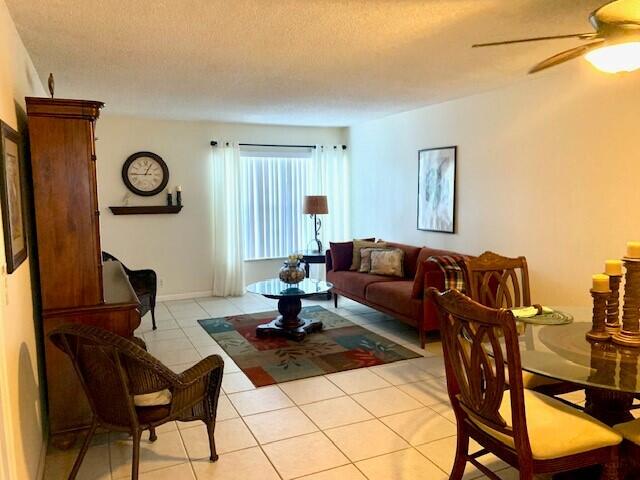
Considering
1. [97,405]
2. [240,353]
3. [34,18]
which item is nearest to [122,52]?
[34,18]

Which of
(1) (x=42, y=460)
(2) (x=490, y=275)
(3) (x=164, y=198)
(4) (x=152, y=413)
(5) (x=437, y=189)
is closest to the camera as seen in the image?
(4) (x=152, y=413)

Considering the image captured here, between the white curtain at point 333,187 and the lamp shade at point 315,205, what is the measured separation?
1.93 ft

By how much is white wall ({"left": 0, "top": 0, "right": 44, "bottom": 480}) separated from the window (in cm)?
398

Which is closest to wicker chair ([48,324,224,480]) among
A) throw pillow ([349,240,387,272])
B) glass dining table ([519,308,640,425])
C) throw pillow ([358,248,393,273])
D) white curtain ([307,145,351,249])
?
glass dining table ([519,308,640,425])

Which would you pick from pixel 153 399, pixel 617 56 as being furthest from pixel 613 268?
pixel 153 399

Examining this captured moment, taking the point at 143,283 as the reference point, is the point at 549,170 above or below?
above

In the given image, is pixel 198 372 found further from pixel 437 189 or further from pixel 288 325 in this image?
pixel 437 189

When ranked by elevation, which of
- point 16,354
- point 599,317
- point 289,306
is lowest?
point 289,306

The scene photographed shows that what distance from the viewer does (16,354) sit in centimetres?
210

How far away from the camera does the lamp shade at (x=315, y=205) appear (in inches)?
255

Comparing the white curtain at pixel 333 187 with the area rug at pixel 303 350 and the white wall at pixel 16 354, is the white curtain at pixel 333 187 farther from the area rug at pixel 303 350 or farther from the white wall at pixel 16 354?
the white wall at pixel 16 354

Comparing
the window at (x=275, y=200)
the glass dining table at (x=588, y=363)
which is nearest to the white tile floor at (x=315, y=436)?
the glass dining table at (x=588, y=363)

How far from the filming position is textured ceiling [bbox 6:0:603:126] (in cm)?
248

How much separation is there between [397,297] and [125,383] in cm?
294
